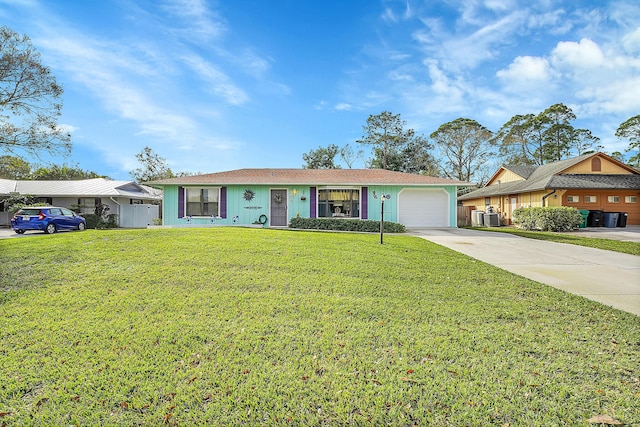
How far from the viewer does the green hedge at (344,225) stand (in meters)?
13.0

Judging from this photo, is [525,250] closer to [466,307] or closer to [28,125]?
[466,307]

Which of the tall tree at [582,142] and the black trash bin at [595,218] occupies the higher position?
the tall tree at [582,142]

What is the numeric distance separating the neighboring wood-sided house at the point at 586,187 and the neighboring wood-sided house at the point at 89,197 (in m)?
24.8

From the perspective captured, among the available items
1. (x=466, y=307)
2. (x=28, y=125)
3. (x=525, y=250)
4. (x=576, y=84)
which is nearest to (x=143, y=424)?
(x=466, y=307)

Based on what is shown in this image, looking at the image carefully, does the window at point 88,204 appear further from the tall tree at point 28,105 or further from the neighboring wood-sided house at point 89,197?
the tall tree at point 28,105

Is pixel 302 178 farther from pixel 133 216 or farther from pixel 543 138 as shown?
pixel 543 138

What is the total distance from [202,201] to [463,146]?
88.6ft

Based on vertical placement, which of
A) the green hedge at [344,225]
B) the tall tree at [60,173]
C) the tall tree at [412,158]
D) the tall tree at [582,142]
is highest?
the tall tree at [582,142]

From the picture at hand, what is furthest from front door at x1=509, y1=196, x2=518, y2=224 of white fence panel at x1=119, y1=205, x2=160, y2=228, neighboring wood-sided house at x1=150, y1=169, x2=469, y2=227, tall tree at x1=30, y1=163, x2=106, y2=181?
tall tree at x1=30, y1=163, x2=106, y2=181

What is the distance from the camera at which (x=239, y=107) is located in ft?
48.5

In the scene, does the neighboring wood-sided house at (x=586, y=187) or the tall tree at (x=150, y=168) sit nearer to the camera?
the neighboring wood-sided house at (x=586, y=187)

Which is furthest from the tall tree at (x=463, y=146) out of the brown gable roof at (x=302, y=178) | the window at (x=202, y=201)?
the window at (x=202, y=201)

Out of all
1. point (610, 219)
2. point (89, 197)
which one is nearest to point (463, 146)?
point (610, 219)

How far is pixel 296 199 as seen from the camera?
15.2m
